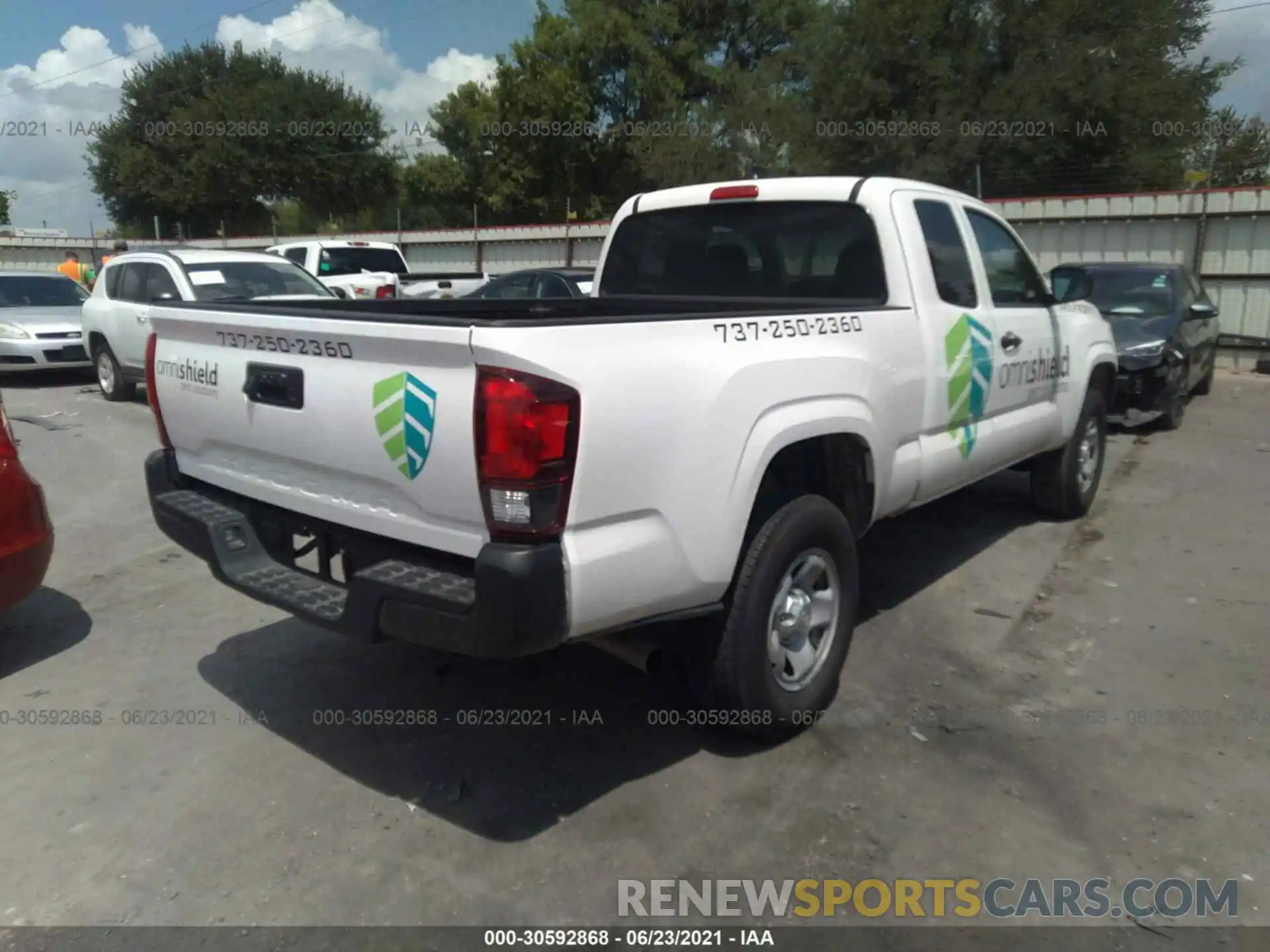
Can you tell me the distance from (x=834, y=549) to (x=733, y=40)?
40872 mm

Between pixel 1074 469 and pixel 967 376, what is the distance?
2134 mm

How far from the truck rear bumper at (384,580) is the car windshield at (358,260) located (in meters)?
14.3

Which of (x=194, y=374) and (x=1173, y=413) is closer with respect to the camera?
(x=194, y=374)

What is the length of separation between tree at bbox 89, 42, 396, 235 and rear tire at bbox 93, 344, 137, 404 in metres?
35.0

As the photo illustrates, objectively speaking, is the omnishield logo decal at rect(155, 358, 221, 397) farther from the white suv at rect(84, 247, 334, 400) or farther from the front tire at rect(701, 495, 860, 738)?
the white suv at rect(84, 247, 334, 400)

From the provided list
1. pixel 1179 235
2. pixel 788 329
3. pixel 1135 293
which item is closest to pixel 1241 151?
pixel 1179 235

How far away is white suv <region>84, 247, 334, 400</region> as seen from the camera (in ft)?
34.4

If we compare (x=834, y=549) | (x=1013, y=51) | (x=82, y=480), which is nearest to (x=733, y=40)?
(x=1013, y=51)

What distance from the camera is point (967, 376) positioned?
4.54 metres

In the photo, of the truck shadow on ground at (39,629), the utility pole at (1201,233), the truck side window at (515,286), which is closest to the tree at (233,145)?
the truck side window at (515,286)

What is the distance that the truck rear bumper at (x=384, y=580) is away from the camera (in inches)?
101

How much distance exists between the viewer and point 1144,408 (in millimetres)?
9523

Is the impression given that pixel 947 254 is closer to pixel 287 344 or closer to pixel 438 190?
pixel 287 344

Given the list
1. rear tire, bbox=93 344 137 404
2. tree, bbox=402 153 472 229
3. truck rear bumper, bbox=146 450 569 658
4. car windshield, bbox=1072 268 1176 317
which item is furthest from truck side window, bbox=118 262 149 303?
tree, bbox=402 153 472 229
